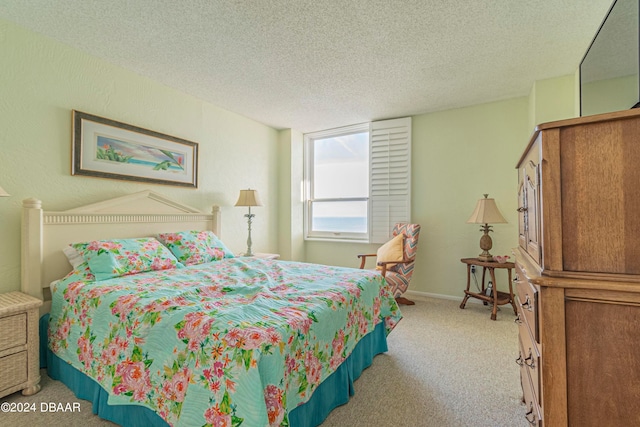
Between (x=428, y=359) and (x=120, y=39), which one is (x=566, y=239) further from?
(x=120, y=39)

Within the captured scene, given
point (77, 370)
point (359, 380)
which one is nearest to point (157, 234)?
point (77, 370)

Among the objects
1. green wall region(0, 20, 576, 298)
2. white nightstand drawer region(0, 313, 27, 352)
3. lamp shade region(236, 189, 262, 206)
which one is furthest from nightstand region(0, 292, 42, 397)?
lamp shade region(236, 189, 262, 206)

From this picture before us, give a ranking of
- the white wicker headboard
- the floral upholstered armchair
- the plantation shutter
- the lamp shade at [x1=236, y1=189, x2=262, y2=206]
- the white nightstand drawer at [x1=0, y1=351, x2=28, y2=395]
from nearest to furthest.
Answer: the white nightstand drawer at [x1=0, y1=351, x2=28, y2=395], the white wicker headboard, the floral upholstered armchair, the lamp shade at [x1=236, y1=189, x2=262, y2=206], the plantation shutter

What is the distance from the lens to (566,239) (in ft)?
2.73

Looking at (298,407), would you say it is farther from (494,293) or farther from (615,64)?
(494,293)

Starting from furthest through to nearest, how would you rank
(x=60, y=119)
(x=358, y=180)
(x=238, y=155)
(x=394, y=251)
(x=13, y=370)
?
(x=358, y=180) → (x=238, y=155) → (x=394, y=251) → (x=60, y=119) → (x=13, y=370)

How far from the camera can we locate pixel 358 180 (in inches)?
179

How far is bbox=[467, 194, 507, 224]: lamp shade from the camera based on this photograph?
317cm

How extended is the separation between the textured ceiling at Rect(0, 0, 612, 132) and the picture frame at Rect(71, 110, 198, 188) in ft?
1.91

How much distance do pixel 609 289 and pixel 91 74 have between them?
358 cm

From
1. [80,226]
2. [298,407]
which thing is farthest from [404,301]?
[80,226]

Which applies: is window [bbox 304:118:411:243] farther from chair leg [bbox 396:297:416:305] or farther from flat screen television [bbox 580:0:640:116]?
flat screen television [bbox 580:0:640:116]

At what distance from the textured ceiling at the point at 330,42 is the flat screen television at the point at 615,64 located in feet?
1.52

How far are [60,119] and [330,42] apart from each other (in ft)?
7.53
